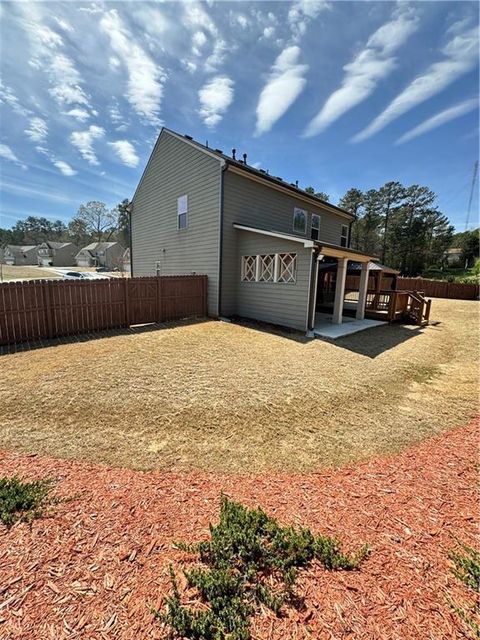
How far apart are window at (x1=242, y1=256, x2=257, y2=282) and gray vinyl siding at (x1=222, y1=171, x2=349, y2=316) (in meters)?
0.44

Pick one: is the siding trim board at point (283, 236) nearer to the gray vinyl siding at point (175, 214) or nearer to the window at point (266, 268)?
the window at point (266, 268)

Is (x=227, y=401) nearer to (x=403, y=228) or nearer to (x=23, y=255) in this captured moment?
(x=403, y=228)

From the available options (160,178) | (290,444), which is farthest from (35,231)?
(290,444)

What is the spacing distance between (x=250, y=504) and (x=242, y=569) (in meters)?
0.66

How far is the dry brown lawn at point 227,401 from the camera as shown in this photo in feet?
11.5

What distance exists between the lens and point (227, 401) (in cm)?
467

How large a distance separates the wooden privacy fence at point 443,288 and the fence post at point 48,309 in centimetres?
2624

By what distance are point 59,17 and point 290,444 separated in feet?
37.1

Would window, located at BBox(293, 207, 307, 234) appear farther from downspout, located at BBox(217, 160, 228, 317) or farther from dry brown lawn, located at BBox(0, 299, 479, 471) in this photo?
dry brown lawn, located at BBox(0, 299, 479, 471)

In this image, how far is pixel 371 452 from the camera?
3.54m

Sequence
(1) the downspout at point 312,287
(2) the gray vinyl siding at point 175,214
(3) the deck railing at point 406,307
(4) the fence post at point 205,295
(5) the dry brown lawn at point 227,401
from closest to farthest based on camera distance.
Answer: (5) the dry brown lawn at point 227,401
(1) the downspout at point 312,287
(2) the gray vinyl siding at point 175,214
(4) the fence post at point 205,295
(3) the deck railing at point 406,307

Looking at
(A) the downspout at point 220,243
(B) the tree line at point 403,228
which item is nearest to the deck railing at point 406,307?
(A) the downspout at point 220,243

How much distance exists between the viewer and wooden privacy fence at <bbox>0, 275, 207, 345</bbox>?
7512mm

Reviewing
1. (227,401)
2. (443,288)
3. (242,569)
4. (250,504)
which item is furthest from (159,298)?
(443,288)
